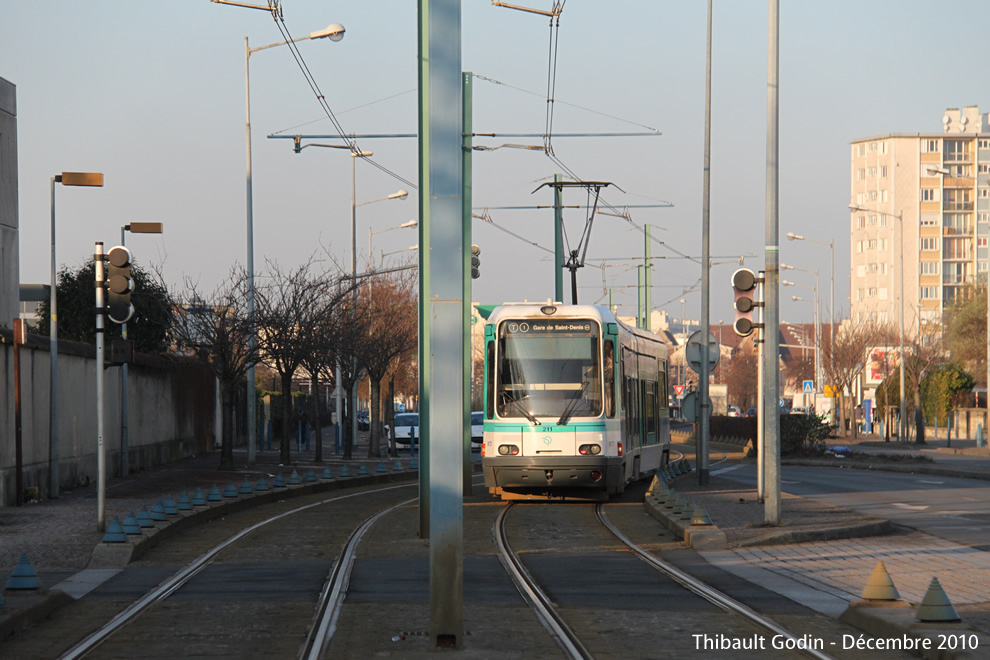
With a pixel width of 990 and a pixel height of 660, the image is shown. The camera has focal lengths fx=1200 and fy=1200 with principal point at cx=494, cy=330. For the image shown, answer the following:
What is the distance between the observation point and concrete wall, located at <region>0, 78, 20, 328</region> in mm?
25109

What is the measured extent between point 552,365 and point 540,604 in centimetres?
1028

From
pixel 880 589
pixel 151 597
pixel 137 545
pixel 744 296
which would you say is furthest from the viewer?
pixel 744 296

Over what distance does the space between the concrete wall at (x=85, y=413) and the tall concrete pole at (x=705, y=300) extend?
11.5 meters

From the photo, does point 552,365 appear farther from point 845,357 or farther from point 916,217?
point 916,217

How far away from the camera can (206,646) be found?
8281mm

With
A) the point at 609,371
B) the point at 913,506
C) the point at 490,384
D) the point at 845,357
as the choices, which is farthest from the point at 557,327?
the point at 845,357

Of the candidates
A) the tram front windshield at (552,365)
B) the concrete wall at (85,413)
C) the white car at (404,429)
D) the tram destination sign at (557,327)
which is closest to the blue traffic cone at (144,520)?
the concrete wall at (85,413)

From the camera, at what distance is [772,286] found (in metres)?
15.7

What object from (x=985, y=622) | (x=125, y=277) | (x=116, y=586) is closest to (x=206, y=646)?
(x=116, y=586)

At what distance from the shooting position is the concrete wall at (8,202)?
82.4 feet

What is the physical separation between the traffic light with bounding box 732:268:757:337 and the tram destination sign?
370 centimetres

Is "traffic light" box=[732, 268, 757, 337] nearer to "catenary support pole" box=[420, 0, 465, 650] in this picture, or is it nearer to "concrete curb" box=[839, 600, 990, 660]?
"concrete curb" box=[839, 600, 990, 660]

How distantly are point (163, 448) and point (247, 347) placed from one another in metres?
4.66

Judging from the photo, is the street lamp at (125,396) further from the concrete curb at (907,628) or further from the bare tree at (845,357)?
the bare tree at (845,357)
